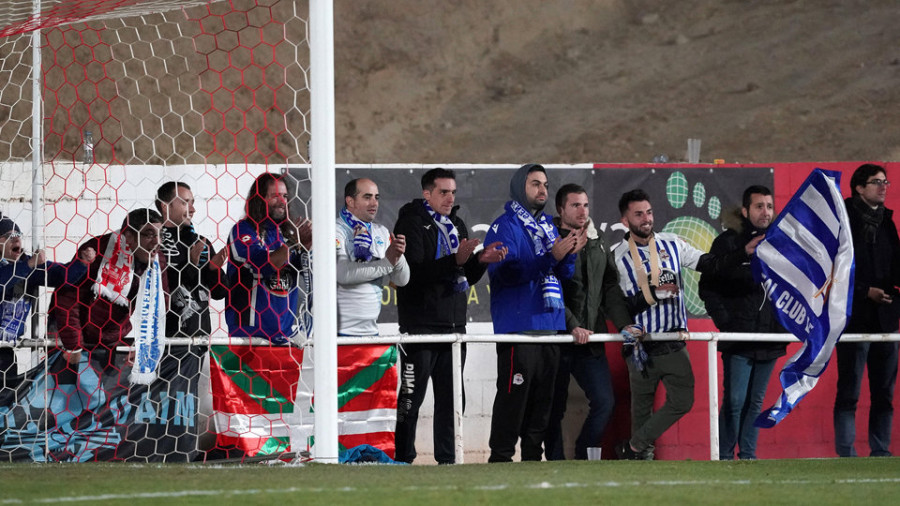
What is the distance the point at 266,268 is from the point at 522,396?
5.82 ft

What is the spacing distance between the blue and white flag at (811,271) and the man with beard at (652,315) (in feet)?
2.72

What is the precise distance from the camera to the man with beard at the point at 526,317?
8.47 m

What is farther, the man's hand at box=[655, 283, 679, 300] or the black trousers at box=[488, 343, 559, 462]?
the man's hand at box=[655, 283, 679, 300]

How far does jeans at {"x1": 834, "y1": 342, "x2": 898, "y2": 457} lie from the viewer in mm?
9516

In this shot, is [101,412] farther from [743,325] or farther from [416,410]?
[743,325]

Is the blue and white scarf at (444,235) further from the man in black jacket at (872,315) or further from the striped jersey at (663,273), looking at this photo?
the man in black jacket at (872,315)

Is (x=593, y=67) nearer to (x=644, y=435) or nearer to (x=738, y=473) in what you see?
(x=644, y=435)

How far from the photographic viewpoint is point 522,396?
845cm

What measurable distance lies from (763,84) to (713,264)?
2546 centimetres

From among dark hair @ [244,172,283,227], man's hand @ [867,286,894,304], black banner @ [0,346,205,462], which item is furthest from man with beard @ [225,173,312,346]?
man's hand @ [867,286,894,304]

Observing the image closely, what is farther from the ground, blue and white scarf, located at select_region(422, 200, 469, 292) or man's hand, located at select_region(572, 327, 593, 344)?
blue and white scarf, located at select_region(422, 200, 469, 292)

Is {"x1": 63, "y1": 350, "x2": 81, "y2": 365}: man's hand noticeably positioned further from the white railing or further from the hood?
the hood

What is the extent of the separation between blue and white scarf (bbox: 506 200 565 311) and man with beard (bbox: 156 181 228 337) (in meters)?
1.93

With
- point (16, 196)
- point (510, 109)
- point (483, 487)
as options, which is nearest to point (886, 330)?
point (483, 487)
